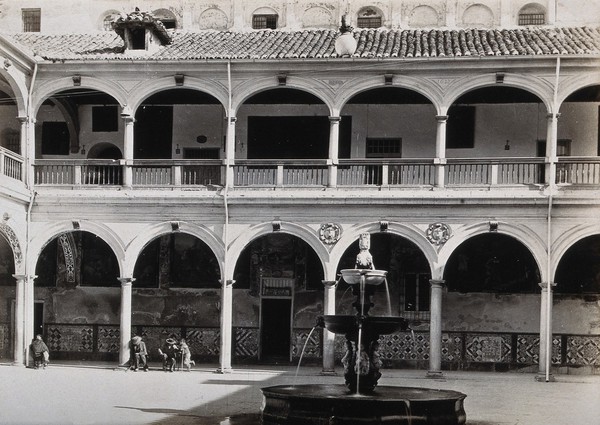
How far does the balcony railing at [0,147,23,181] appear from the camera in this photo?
67.9 ft

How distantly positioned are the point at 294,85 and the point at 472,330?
732 cm

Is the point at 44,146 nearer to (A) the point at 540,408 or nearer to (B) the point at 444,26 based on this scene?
(B) the point at 444,26

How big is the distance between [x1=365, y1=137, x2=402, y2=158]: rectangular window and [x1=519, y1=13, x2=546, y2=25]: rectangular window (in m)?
5.66

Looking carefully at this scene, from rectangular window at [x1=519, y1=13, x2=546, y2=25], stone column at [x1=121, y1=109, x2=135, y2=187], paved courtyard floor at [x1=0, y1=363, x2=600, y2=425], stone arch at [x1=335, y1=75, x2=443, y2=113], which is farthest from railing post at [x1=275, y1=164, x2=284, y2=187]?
rectangular window at [x1=519, y1=13, x2=546, y2=25]

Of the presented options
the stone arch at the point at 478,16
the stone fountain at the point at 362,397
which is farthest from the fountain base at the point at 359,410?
the stone arch at the point at 478,16

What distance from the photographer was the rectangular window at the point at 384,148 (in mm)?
24016

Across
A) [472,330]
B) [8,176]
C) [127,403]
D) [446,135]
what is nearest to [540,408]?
[127,403]

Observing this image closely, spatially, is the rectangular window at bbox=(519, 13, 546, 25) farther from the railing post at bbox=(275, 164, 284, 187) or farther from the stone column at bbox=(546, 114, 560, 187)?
the railing post at bbox=(275, 164, 284, 187)

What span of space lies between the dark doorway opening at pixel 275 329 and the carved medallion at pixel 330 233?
342 centimetres

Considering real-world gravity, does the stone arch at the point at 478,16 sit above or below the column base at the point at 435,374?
above

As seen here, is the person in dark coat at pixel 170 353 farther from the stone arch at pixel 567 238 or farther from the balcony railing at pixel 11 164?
the stone arch at pixel 567 238

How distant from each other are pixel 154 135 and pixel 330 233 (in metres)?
5.83

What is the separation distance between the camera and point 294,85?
72.2ft

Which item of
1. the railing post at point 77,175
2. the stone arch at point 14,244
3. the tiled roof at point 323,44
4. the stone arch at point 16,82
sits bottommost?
the stone arch at point 14,244
